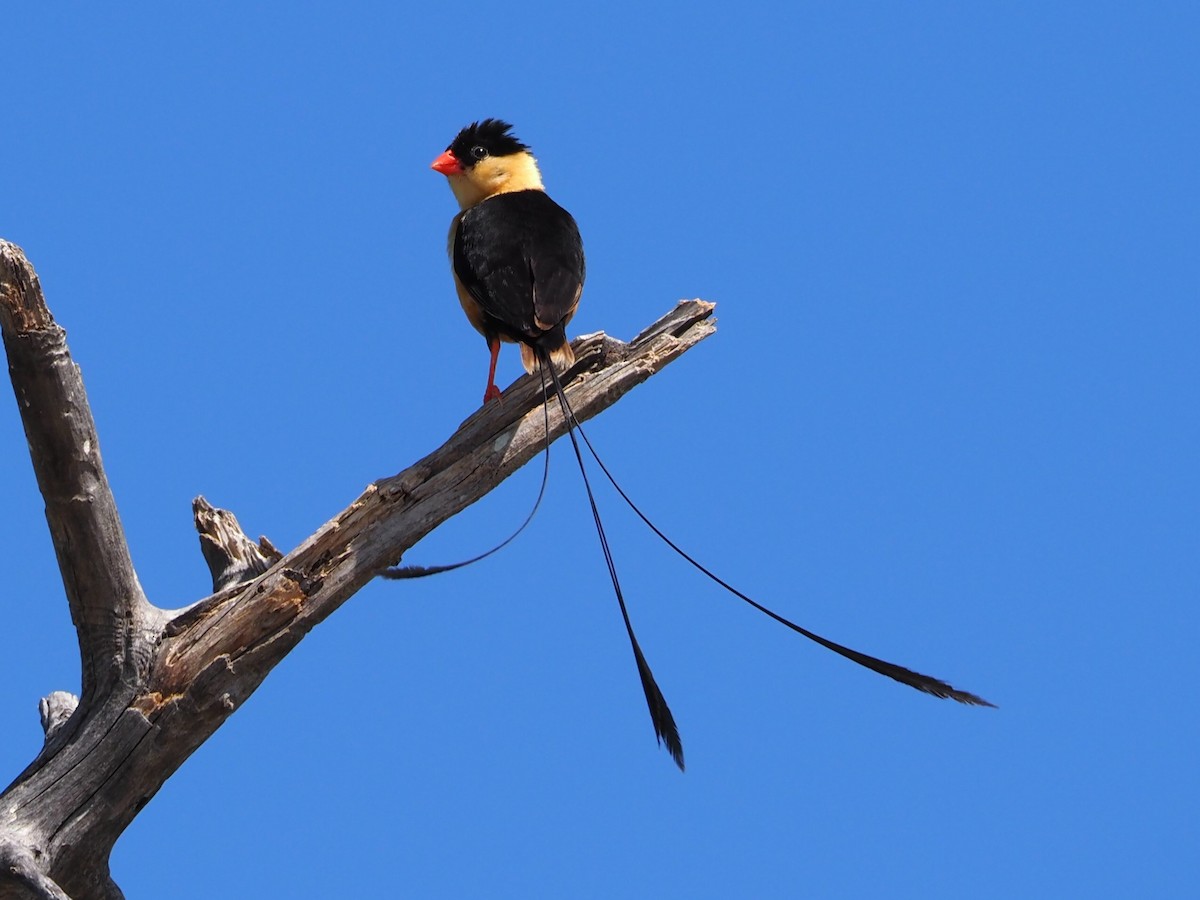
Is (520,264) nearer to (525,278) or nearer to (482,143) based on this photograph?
(525,278)

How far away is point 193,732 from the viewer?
3.96 m

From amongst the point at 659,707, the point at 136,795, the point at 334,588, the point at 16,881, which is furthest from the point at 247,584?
the point at 659,707

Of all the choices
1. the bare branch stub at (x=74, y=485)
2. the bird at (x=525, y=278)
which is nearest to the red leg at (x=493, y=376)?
the bird at (x=525, y=278)

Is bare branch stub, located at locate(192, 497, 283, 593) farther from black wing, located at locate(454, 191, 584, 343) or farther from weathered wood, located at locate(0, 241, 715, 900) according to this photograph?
black wing, located at locate(454, 191, 584, 343)

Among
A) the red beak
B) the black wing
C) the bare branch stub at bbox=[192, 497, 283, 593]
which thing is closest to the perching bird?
the black wing

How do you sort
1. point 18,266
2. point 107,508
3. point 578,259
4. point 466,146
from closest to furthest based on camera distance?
1. point 18,266
2. point 107,508
3. point 578,259
4. point 466,146

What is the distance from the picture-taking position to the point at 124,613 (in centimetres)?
397

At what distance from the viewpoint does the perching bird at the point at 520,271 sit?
429 cm

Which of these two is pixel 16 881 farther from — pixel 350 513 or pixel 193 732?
pixel 350 513

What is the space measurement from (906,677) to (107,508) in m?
2.32

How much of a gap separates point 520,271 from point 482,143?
→ 106 cm

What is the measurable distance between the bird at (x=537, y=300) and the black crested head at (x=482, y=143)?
0.84 feet

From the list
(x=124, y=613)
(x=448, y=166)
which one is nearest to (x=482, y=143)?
(x=448, y=166)

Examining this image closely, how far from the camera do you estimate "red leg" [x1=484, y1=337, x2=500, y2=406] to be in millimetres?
4465
